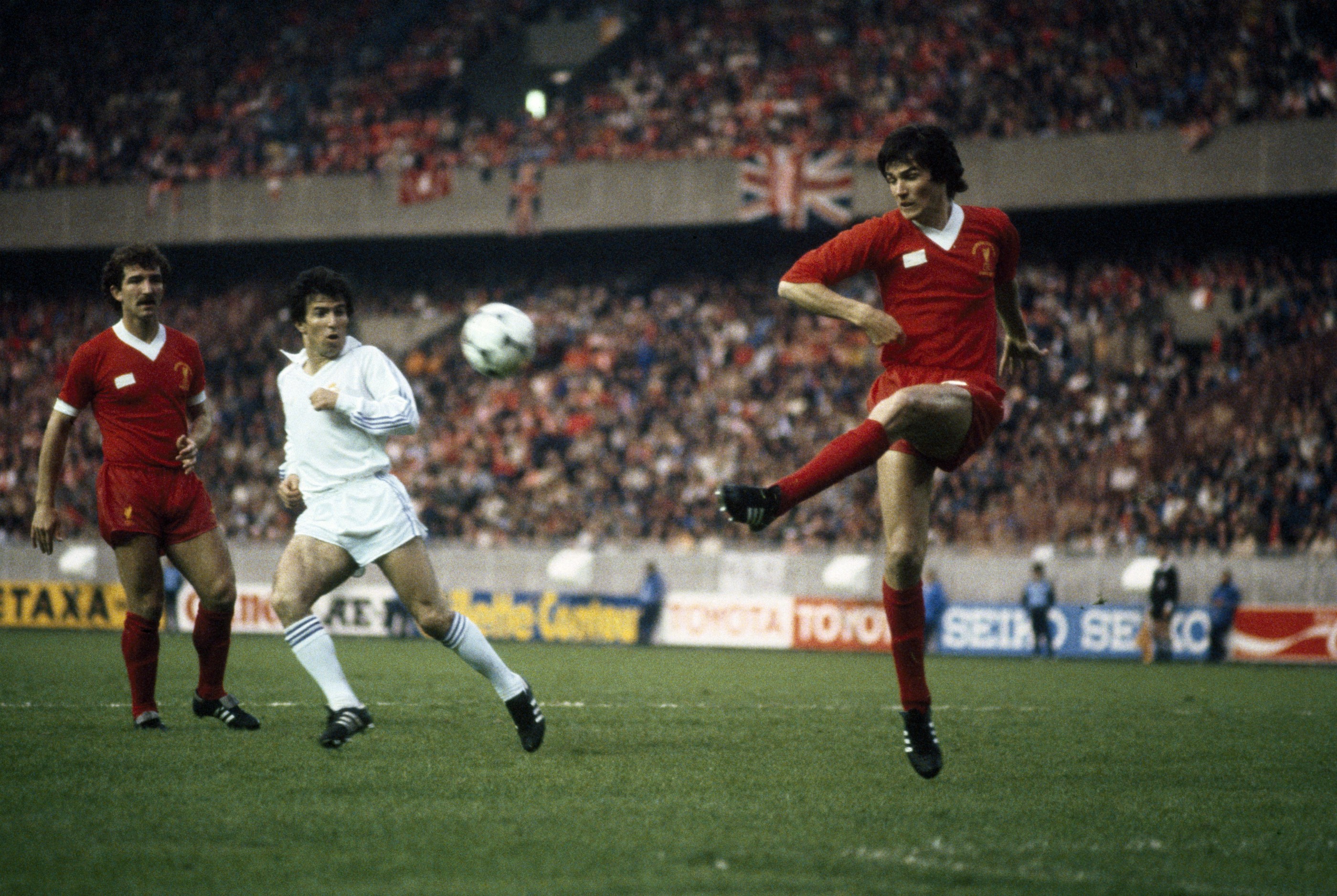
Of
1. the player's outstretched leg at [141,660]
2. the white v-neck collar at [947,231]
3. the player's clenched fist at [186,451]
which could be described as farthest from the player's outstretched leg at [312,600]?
the white v-neck collar at [947,231]

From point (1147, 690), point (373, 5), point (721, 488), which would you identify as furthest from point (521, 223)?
point (721, 488)

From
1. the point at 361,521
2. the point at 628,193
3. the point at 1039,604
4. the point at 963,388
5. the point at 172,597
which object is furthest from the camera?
the point at 628,193

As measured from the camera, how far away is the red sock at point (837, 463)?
19.6ft

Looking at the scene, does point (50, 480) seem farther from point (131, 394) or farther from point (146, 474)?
point (131, 394)

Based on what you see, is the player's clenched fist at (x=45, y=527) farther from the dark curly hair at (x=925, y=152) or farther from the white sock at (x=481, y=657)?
the dark curly hair at (x=925, y=152)

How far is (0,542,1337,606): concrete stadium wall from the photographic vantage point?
2278 centimetres

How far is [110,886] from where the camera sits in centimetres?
418

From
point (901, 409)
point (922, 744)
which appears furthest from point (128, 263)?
A: point (922, 744)

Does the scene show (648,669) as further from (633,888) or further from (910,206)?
(633,888)

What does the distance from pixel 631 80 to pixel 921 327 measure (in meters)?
29.3

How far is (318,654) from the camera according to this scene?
24.2 ft

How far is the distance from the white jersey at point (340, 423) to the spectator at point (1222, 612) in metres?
17.8

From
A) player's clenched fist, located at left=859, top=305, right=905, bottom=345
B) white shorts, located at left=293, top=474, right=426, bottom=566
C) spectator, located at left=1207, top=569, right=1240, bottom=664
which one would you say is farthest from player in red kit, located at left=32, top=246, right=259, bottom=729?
spectator, located at left=1207, top=569, right=1240, bottom=664

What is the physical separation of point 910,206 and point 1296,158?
943 inches
